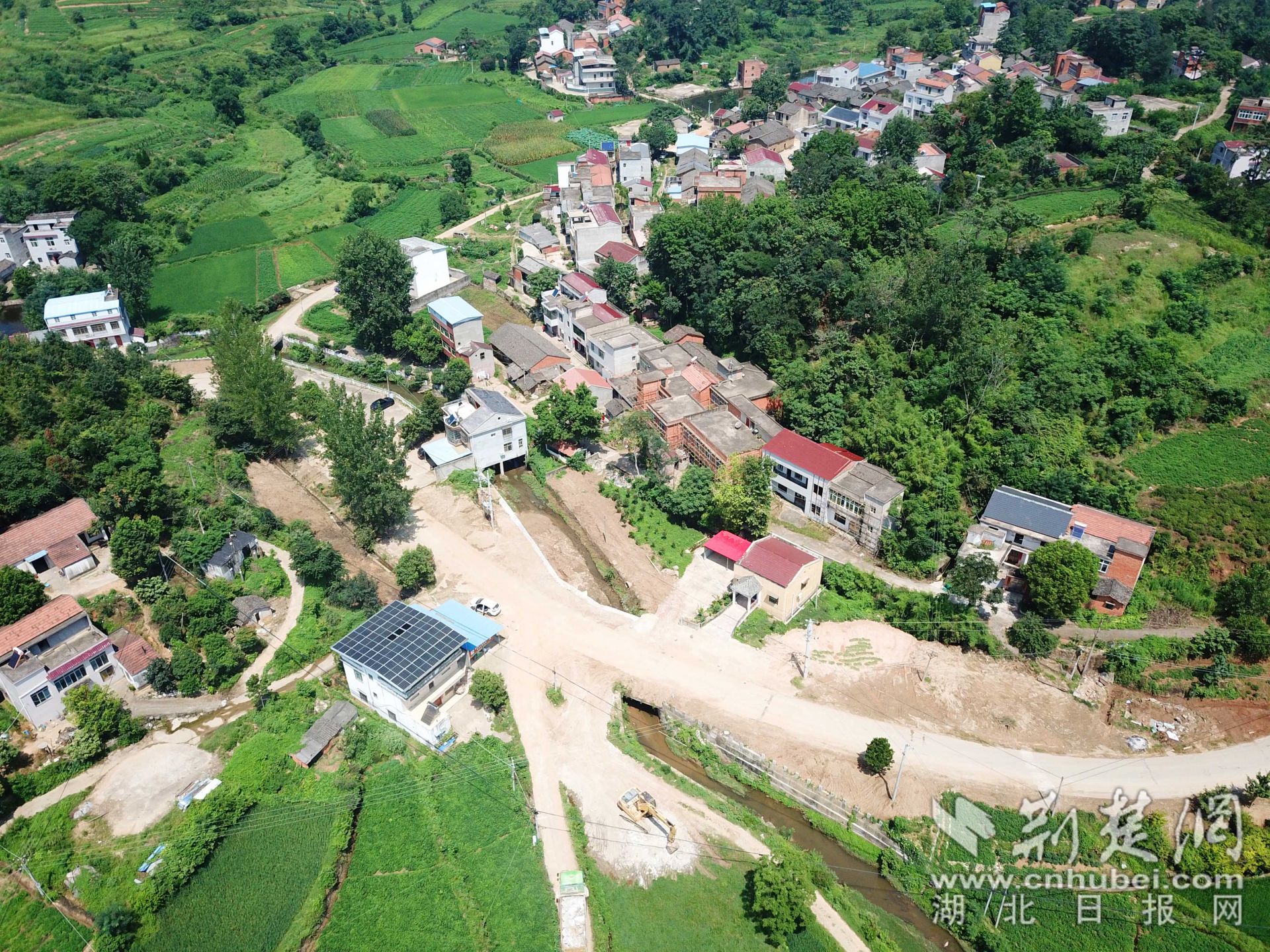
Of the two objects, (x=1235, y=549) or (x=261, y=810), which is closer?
(x=261, y=810)

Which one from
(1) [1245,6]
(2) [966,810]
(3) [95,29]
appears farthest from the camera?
(3) [95,29]

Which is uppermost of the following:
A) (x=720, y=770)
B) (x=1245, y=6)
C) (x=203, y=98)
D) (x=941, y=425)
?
(x=1245, y=6)

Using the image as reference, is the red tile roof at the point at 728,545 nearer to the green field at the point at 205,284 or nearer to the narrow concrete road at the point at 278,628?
the narrow concrete road at the point at 278,628

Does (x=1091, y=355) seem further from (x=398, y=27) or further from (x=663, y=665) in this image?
(x=398, y=27)

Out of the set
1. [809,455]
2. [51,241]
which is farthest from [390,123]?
[809,455]

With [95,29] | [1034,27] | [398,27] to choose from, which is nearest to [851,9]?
[1034,27]

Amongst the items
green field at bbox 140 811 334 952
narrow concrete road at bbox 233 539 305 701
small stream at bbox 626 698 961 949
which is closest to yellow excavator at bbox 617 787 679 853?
small stream at bbox 626 698 961 949
